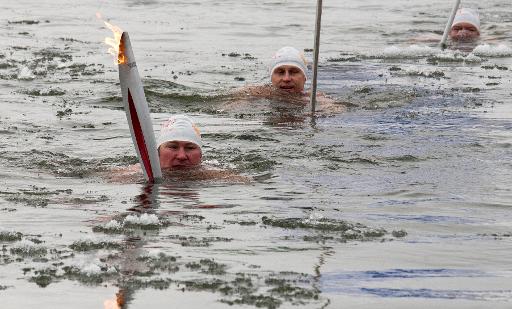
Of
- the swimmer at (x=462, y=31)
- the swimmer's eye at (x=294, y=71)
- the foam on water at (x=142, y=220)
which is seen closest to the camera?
the foam on water at (x=142, y=220)

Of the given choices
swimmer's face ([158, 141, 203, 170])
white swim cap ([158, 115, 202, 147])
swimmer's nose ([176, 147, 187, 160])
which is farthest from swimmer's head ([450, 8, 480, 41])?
swimmer's nose ([176, 147, 187, 160])

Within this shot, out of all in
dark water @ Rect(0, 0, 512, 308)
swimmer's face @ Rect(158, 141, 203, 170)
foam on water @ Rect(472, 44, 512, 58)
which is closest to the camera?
dark water @ Rect(0, 0, 512, 308)

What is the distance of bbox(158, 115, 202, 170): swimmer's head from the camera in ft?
Answer: 45.4

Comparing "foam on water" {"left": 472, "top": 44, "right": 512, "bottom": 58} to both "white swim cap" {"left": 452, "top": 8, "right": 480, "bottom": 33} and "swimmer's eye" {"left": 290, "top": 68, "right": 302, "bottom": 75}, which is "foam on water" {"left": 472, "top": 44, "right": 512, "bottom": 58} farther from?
"swimmer's eye" {"left": 290, "top": 68, "right": 302, "bottom": 75}

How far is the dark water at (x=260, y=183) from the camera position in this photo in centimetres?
876

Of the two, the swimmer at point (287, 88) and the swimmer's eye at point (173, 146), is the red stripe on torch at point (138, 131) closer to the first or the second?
the swimmer's eye at point (173, 146)

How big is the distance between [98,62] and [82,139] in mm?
6822

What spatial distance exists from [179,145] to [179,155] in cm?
23

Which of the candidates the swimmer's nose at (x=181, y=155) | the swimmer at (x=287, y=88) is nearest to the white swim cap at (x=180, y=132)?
the swimmer's nose at (x=181, y=155)

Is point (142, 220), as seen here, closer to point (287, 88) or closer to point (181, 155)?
point (181, 155)

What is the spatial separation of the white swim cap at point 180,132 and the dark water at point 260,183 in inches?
15.7

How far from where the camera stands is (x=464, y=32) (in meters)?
26.7

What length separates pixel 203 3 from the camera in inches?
1335

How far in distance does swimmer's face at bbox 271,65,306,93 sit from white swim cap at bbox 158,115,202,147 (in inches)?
201
